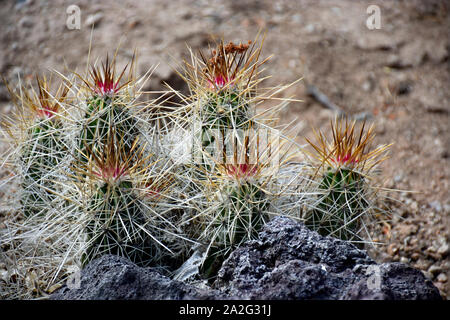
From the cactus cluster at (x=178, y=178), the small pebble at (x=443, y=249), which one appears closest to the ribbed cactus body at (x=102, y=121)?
the cactus cluster at (x=178, y=178)

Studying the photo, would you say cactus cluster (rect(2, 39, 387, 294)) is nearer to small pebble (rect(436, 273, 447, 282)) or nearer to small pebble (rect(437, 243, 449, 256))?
small pebble (rect(436, 273, 447, 282))

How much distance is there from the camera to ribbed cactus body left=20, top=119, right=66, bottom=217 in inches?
112

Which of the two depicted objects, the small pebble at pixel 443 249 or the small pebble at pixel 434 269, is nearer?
the small pebble at pixel 434 269

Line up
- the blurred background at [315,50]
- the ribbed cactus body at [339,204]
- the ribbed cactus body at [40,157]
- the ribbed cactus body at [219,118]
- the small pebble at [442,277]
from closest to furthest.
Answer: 1. the ribbed cactus body at [219,118]
2. the ribbed cactus body at [339,204]
3. the ribbed cactus body at [40,157]
4. the small pebble at [442,277]
5. the blurred background at [315,50]

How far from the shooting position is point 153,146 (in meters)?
2.90

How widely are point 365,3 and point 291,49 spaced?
4.97 feet

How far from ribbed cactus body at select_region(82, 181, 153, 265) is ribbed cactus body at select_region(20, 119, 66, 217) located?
48 cm

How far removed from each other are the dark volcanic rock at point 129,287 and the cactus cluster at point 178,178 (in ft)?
0.92

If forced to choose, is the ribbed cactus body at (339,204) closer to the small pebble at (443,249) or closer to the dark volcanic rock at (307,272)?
the dark volcanic rock at (307,272)

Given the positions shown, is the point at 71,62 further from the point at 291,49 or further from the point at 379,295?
the point at 379,295

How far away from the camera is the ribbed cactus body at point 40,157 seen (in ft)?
9.36

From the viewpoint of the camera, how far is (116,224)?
2.49m

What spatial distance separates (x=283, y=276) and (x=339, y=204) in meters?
0.80

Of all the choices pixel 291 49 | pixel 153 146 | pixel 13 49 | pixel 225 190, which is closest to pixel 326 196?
pixel 225 190
